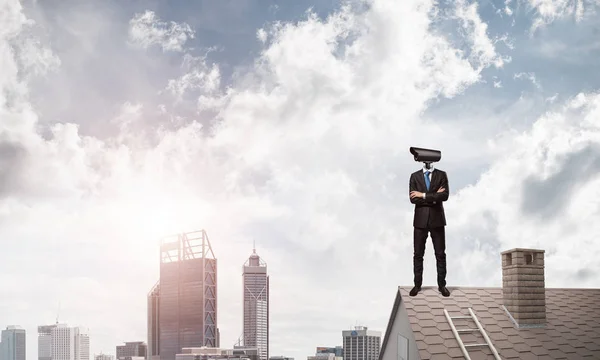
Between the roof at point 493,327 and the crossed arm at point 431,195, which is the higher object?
the crossed arm at point 431,195

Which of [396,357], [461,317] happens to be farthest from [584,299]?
[396,357]

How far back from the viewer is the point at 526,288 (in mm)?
21484

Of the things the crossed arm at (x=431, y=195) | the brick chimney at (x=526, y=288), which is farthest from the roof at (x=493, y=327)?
the crossed arm at (x=431, y=195)

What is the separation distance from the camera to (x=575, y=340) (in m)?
21.3

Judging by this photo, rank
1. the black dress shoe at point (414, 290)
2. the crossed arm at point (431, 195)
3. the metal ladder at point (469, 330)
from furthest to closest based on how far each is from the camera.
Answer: the black dress shoe at point (414, 290) → the crossed arm at point (431, 195) → the metal ladder at point (469, 330)

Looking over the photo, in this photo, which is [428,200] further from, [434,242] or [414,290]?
[414,290]

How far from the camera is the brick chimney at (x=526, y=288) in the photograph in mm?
21281

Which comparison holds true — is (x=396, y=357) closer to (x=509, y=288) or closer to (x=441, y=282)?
(x=441, y=282)

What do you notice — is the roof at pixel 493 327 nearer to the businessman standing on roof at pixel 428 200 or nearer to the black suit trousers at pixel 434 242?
the black suit trousers at pixel 434 242

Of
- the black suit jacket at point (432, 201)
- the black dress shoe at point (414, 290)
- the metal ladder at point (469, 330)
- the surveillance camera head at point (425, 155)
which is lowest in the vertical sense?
the metal ladder at point (469, 330)

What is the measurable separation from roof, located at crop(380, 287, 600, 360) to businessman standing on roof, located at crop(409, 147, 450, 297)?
1.91 m

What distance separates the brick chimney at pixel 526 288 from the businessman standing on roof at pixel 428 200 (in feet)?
9.90

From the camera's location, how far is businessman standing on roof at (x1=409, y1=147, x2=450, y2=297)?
19.7 m

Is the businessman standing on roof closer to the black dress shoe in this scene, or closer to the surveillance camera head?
the surveillance camera head
